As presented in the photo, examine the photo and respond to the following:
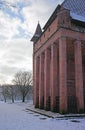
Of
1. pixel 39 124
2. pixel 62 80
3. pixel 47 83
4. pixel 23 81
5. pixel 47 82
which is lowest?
pixel 39 124

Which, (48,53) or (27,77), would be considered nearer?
(48,53)

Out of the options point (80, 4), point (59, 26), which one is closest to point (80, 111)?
point (59, 26)

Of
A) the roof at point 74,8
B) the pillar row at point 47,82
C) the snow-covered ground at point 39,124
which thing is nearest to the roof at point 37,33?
the pillar row at point 47,82

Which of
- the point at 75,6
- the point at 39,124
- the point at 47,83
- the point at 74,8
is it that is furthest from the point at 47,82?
the point at 39,124

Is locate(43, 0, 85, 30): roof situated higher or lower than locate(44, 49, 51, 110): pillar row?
higher

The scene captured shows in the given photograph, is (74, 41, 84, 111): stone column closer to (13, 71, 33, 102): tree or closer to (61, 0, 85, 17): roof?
(61, 0, 85, 17): roof

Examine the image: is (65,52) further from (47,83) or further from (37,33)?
(37,33)

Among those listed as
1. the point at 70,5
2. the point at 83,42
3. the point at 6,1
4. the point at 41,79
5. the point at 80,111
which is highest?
the point at 70,5

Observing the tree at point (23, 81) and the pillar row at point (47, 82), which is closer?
the pillar row at point (47, 82)

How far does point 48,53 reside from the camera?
20734mm

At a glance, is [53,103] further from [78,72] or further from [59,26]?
[59,26]

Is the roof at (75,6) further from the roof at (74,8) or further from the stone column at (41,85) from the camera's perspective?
the stone column at (41,85)

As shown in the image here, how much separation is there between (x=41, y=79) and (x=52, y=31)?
6.60 meters

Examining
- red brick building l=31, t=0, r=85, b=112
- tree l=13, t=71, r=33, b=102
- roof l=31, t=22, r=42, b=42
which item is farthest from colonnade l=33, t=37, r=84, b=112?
tree l=13, t=71, r=33, b=102
